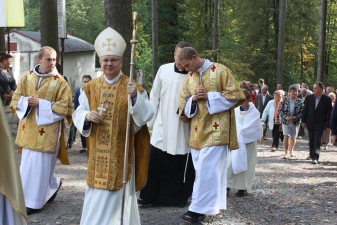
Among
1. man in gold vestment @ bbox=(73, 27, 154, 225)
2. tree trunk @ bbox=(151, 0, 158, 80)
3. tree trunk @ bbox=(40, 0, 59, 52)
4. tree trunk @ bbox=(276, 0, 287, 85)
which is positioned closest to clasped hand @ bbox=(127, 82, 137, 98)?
man in gold vestment @ bbox=(73, 27, 154, 225)

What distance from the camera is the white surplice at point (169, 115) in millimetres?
8477

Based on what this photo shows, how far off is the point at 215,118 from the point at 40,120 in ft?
7.88

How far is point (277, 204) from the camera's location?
919cm

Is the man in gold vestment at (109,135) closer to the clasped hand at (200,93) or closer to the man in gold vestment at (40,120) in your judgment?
the clasped hand at (200,93)

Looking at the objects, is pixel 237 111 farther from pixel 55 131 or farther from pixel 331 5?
pixel 331 5

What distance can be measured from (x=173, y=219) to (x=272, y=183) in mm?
3808

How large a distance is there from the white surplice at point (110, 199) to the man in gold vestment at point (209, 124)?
4.31ft

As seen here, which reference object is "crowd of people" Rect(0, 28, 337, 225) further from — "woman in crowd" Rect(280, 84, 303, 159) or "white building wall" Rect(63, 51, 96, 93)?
"white building wall" Rect(63, 51, 96, 93)

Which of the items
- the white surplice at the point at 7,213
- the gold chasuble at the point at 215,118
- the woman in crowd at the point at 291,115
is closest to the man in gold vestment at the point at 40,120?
the gold chasuble at the point at 215,118

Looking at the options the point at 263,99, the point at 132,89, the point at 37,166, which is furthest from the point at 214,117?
the point at 263,99

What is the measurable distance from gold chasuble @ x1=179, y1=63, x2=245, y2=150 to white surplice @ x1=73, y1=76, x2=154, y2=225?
1.43 m

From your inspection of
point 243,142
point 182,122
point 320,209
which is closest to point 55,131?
point 182,122

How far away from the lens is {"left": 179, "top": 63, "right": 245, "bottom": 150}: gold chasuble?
7566mm

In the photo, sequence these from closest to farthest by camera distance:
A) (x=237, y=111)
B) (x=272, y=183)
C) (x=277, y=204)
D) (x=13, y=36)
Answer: (x=277, y=204)
(x=237, y=111)
(x=272, y=183)
(x=13, y=36)
